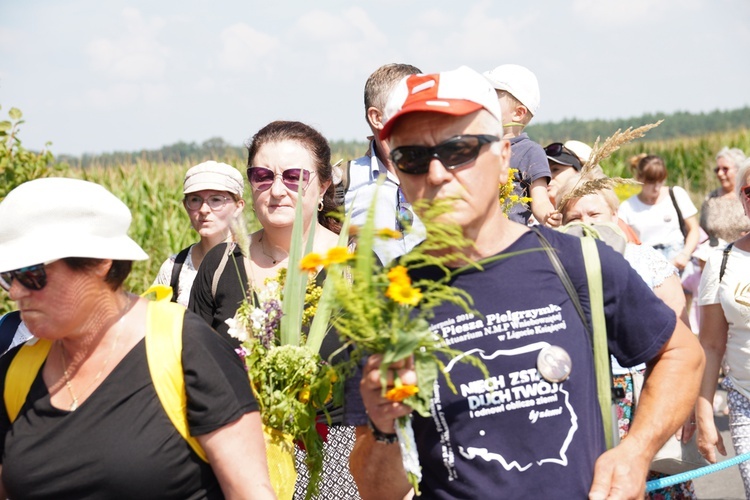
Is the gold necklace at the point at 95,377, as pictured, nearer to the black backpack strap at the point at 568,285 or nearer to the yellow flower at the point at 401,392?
the yellow flower at the point at 401,392

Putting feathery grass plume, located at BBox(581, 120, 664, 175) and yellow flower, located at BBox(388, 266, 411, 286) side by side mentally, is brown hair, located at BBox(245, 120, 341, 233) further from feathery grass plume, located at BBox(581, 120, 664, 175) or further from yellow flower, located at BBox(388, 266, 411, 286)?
yellow flower, located at BBox(388, 266, 411, 286)

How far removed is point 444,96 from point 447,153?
0.15 metres

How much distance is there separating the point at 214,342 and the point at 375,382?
64 centimetres

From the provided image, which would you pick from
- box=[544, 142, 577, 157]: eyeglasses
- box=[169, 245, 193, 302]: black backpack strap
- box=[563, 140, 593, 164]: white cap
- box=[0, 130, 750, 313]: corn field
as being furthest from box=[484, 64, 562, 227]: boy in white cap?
box=[0, 130, 750, 313]: corn field

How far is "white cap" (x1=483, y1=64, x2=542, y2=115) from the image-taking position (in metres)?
5.21

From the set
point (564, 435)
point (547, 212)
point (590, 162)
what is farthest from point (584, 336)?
point (547, 212)

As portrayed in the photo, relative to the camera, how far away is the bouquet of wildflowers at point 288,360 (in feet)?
9.43

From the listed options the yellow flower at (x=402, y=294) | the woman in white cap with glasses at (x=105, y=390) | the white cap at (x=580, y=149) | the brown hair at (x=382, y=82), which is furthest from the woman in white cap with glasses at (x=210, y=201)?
the yellow flower at (x=402, y=294)

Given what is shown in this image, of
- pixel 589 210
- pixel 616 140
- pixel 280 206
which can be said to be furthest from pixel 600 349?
pixel 589 210

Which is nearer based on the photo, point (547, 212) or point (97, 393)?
point (97, 393)

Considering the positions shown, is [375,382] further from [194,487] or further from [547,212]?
[547,212]

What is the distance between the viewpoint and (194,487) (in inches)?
99.8

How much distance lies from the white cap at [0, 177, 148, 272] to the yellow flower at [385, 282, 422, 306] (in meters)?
0.92

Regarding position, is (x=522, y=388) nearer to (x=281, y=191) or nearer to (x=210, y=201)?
(x=281, y=191)
